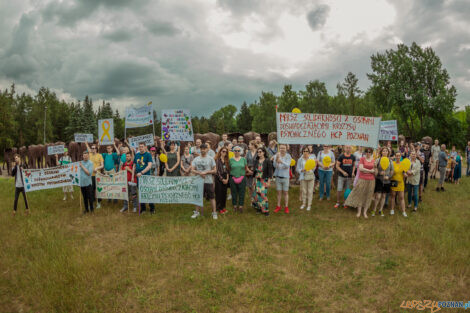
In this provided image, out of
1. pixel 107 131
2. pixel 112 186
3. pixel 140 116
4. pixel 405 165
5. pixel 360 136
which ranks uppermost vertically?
pixel 140 116

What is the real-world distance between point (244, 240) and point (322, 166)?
431 cm

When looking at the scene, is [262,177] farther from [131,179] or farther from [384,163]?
[131,179]

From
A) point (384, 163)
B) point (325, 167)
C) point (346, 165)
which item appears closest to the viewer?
point (384, 163)

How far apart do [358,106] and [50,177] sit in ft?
148

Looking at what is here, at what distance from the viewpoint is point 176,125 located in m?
10.5

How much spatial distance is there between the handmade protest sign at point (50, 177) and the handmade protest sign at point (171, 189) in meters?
2.77

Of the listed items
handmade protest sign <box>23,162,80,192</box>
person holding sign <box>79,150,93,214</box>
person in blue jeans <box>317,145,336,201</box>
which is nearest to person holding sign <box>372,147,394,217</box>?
person in blue jeans <box>317,145,336,201</box>

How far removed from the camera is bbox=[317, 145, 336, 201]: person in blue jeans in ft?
29.1

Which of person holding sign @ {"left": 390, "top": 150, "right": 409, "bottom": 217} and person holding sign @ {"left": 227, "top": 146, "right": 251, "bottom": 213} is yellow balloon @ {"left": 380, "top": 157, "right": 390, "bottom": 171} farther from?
person holding sign @ {"left": 227, "top": 146, "right": 251, "bottom": 213}

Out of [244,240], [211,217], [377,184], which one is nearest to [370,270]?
[244,240]

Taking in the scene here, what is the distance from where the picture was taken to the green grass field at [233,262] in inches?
161

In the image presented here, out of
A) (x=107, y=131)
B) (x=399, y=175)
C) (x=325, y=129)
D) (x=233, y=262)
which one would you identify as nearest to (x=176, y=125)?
(x=107, y=131)

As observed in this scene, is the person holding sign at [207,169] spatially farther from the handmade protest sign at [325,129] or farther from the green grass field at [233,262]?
the handmade protest sign at [325,129]

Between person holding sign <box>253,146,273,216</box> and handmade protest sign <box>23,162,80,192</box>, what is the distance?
19.9ft
